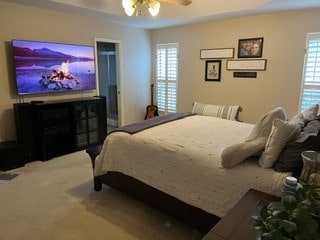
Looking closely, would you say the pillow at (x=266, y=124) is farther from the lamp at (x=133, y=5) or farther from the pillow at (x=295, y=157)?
the lamp at (x=133, y=5)

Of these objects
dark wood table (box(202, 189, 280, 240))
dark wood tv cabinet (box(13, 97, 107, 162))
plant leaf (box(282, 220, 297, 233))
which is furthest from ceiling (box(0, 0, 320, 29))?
plant leaf (box(282, 220, 297, 233))

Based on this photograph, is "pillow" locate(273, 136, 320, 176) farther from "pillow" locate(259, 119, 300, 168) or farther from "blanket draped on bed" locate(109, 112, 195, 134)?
"blanket draped on bed" locate(109, 112, 195, 134)

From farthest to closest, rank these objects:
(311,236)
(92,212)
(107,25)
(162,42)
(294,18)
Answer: (162,42), (107,25), (294,18), (92,212), (311,236)

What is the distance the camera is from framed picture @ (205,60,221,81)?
4773 mm

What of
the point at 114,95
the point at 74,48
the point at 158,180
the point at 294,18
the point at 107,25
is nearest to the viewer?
the point at 158,180

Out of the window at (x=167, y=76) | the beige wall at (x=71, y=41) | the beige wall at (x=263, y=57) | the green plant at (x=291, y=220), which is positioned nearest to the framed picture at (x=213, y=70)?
the beige wall at (x=263, y=57)

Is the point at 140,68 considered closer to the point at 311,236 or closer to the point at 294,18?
the point at 294,18

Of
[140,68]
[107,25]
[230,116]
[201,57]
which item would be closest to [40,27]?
[107,25]

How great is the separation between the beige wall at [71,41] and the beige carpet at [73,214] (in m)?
1.29

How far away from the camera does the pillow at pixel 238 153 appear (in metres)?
1.90

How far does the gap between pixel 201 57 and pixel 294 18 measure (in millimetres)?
1776

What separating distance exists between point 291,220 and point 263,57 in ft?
13.0

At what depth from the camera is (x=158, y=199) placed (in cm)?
235

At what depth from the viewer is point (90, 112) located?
446 cm
